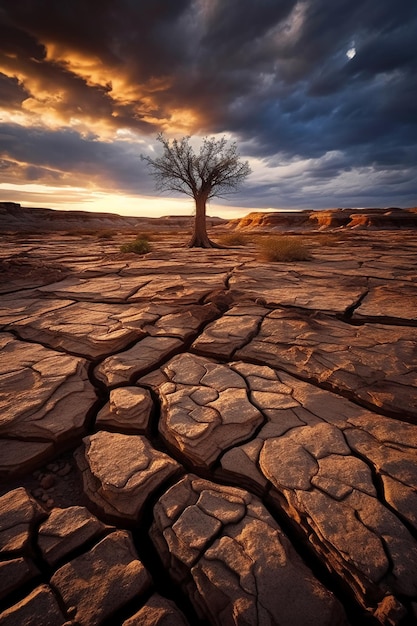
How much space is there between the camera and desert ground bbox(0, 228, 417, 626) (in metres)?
0.97

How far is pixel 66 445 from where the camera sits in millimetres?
1634

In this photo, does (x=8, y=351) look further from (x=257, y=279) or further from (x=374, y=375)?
(x=257, y=279)

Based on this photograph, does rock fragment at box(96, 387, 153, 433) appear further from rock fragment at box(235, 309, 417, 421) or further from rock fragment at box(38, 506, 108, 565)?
rock fragment at box(235, 309, 417, 421)

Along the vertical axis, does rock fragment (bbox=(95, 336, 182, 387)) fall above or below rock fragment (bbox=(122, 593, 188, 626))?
above

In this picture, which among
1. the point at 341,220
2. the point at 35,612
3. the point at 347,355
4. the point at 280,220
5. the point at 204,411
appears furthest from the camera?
the point at 280,220

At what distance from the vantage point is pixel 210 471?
1.41 meters

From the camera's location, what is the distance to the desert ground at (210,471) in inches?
38.1

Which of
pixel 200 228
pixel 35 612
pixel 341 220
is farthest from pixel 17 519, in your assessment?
pixel 341 220

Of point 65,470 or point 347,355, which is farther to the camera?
point 347,355

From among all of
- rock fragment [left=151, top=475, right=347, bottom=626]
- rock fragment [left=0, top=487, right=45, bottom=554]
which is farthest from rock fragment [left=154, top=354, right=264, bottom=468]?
rock fragment [left=0, top=487, right=45, bottom=554]

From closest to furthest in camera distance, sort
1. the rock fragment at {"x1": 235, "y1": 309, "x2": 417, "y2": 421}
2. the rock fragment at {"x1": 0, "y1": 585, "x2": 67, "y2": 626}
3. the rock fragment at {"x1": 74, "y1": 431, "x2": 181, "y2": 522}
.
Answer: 1. the rock fragment at {"x1": 0, "y1": 585, "x2": 67, "y2": 626}
2. the rock fragment at {"x1": 74, "y1": 431, "x2": 181, "y2": 522}
3. the rock fragment at {"x1": 235, "y1": 309, "x2": 417, "y2": 421}

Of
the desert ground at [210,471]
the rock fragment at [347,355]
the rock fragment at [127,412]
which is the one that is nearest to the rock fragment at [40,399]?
the desert ground at [210,471]

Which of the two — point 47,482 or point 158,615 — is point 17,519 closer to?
point 47,482

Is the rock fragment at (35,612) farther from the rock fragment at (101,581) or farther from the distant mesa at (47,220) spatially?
the distant mesa at (47,220)
